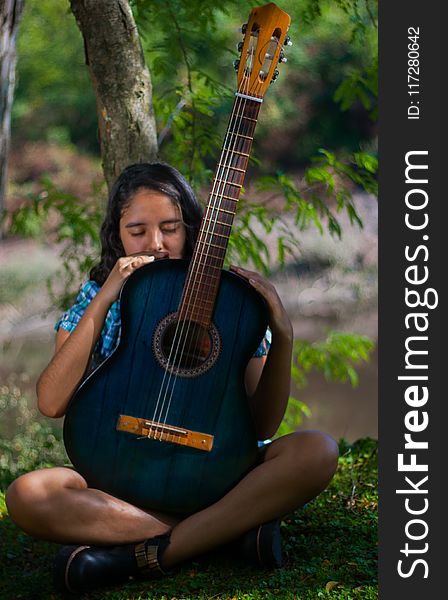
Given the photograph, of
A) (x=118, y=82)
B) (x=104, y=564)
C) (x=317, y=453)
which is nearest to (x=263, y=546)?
(x=317, y=453)

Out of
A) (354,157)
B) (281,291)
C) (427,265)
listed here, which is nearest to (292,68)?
(281,291)

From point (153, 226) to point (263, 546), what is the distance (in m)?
0.97

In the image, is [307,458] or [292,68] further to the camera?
[292,68]

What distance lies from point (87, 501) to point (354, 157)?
1674 mm

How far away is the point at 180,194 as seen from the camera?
269 centimetres

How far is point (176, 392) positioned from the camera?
238cm

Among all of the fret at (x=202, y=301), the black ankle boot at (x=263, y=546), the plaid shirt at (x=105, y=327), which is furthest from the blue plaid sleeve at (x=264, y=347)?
the black ankle boot at (x=263, y=546)

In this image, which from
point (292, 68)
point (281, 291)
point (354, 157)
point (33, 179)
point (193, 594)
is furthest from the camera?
point (292, 68)

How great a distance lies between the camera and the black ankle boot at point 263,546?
2352 mm

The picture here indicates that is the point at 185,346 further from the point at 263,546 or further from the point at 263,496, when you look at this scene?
the point at 263,546

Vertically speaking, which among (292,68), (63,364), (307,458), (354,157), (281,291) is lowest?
(307,458)

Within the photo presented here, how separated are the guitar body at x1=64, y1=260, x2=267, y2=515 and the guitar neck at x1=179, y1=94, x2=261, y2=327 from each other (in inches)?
2.6

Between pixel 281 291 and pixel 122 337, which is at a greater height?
pixel 281 291

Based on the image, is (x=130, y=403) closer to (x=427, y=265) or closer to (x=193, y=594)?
(x=193, y=594)
